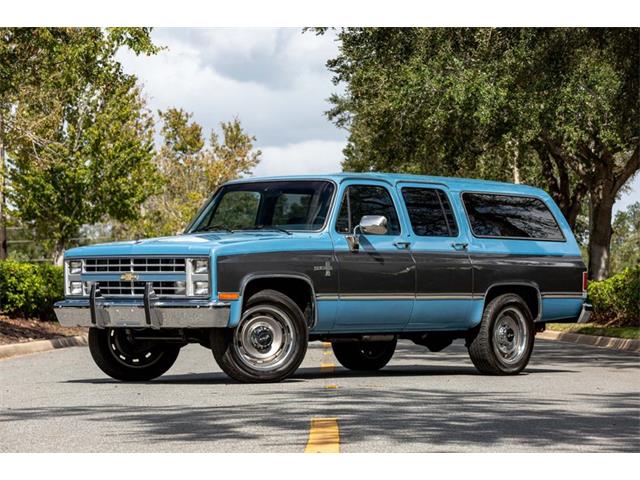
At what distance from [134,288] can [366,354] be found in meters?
4.12

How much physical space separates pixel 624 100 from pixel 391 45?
20.8 feet

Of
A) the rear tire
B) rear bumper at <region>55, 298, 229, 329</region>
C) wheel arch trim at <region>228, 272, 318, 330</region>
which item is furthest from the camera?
the rear tire

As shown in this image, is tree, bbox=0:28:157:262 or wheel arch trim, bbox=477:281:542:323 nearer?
wheel arch trim, bbox=477:281:542:323

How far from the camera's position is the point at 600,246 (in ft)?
128

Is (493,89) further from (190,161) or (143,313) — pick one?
(190,161)

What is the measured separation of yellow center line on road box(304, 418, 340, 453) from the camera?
7480mm

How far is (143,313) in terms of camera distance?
12.2m

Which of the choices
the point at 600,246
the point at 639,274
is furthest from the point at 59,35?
the point at 600,246

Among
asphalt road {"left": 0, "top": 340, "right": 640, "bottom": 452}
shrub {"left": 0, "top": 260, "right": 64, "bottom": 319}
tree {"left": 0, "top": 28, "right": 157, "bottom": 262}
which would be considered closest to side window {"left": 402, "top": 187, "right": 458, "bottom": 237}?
asphalt road {"left": 0, "top": 340, "right": 640, "bottom": 452}

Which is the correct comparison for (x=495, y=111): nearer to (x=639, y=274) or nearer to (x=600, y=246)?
(x=639, y=274)

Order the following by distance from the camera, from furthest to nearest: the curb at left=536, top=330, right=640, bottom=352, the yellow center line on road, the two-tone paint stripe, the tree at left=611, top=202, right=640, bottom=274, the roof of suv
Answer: the tree at left=611, top=202, right=640, bottom=274, the curb at left=536, top=330, right=640, bottom=352, the roof of suv, the two-tone paint stripe, the yellow center line on road

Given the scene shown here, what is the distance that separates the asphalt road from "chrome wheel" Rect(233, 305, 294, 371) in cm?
30

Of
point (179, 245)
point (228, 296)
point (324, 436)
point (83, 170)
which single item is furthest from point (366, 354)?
point (83, 170)

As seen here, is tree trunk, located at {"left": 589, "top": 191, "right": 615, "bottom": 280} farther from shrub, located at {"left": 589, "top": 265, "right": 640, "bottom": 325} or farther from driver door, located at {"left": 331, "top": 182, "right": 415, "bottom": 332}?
driver door, located at {"left": 331, "top": 182, "right": 415, "bottom": 332}
